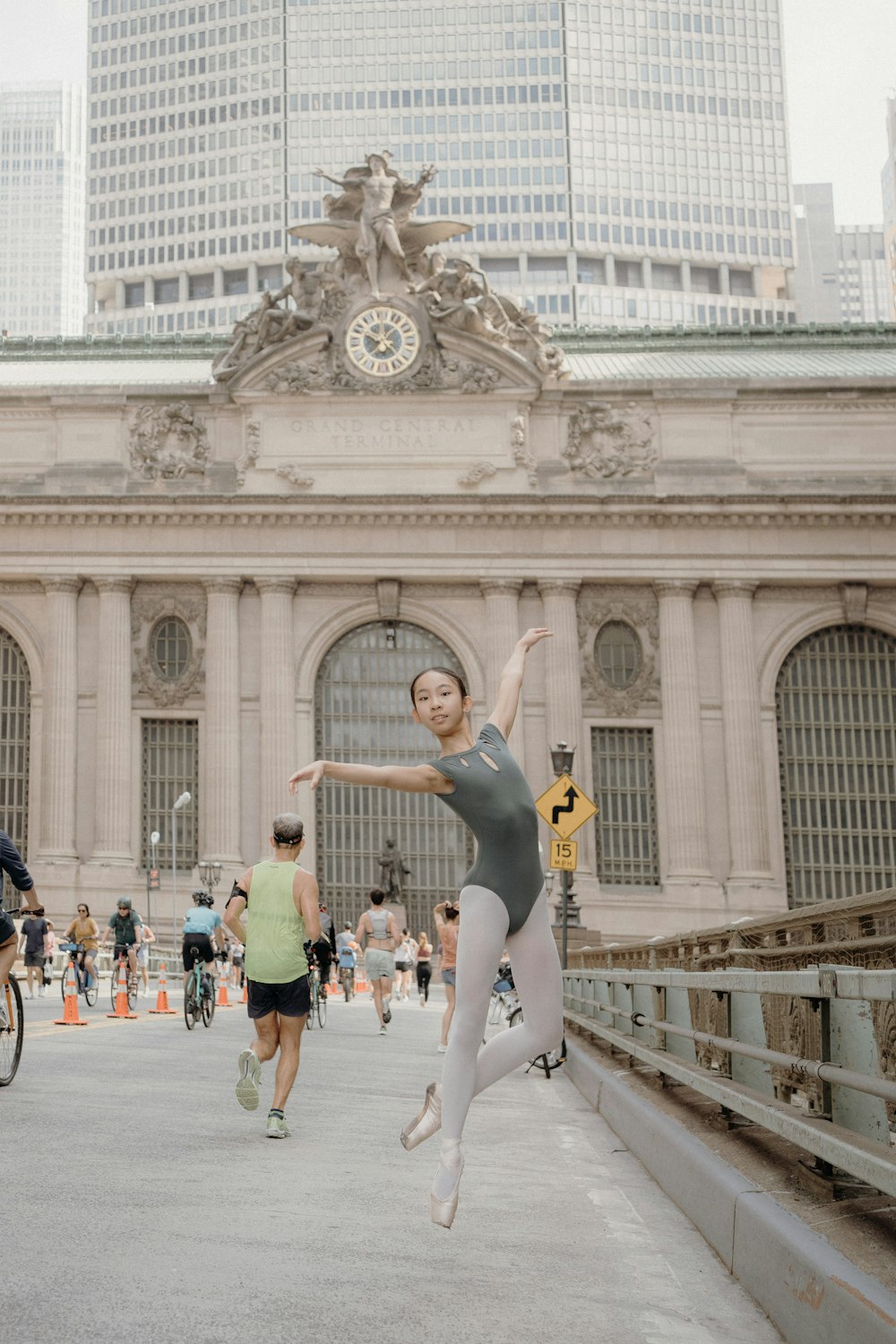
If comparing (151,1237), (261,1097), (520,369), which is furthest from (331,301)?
(151,1237)

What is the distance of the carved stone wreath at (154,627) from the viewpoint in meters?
48.0

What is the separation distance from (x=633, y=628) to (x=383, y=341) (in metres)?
11.1

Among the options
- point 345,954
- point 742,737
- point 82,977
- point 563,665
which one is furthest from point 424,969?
point 82,977

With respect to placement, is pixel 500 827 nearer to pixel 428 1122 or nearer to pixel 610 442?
pixel 428 1122

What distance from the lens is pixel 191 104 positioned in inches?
5536

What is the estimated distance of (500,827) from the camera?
6.20 metres

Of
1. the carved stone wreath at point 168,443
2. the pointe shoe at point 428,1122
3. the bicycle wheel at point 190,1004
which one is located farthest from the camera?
the carved stone wreath at point 168,443

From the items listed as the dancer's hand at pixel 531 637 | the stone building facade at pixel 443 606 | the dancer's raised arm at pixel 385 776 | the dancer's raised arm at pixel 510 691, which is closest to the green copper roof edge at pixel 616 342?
the stone building facade at pixel 443 606

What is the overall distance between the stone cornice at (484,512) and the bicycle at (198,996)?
26077 millimetres

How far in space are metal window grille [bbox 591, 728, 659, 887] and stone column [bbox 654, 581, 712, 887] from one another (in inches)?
28.0

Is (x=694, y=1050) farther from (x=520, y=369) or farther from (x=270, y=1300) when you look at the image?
(x=520, y=369)

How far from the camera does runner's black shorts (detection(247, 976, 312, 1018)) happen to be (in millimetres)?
10844

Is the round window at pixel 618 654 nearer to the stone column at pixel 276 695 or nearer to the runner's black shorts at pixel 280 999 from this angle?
the stone column at pixel 276 695

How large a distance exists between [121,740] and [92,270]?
4066 inches
